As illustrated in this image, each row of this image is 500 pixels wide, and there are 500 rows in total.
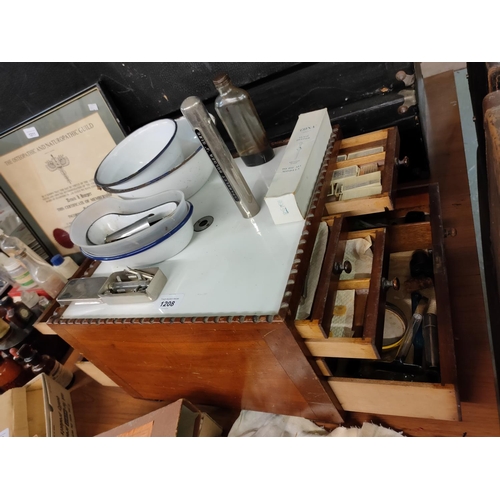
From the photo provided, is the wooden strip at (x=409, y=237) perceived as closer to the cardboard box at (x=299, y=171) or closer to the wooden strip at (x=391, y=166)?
the wooden strip at (x=391, y=166)

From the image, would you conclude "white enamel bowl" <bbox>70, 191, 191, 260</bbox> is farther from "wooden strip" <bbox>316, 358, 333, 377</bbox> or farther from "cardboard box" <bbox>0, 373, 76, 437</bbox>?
"cardboard box" <bbox>0, 373, 76, 437</bbox>

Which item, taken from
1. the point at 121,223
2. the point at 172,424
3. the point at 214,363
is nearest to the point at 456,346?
the point at 214,363

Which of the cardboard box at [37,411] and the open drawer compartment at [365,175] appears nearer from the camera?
the open drawer compartment at [365,175]

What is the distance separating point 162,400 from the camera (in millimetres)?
1010

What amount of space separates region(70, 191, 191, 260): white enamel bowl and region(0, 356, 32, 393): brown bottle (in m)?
0.59

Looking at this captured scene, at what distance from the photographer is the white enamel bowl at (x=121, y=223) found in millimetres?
746

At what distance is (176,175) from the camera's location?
34.3 inches

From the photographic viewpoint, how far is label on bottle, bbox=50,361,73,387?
119 cm

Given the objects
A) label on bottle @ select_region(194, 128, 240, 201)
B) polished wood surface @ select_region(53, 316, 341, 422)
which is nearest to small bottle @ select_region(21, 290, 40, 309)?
polished wood surface @ select_region(53, 316, 341, 422)

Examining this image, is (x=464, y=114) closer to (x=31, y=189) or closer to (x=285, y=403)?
(x=285, y=403)

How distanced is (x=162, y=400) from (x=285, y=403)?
38cm

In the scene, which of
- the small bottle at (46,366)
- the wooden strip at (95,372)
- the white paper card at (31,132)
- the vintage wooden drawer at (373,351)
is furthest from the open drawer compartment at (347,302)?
the white paper card at (31,132)

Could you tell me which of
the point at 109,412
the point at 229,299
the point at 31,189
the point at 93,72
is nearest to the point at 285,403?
the point at 229,299

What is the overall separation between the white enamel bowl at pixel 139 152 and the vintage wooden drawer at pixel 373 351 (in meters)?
0.39
